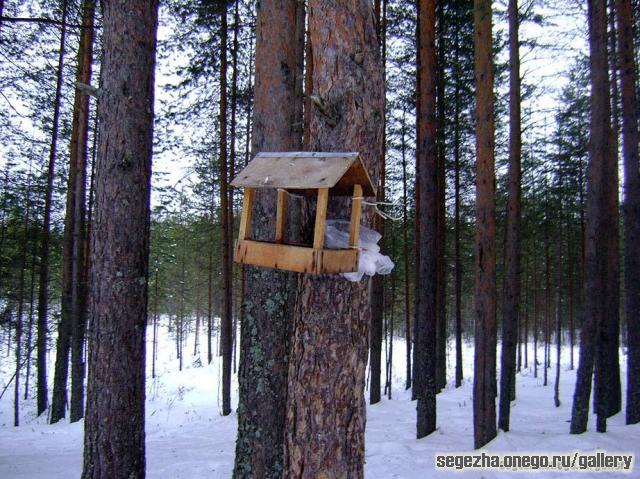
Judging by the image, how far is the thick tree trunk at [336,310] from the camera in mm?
2279

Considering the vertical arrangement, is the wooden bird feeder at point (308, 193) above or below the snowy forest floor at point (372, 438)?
above

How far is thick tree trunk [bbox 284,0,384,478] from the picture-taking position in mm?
2279

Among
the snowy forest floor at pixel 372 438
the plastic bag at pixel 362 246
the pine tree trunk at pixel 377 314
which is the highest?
the plastic bag at pixel 362 246

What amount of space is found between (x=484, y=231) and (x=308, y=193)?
535 centimetres

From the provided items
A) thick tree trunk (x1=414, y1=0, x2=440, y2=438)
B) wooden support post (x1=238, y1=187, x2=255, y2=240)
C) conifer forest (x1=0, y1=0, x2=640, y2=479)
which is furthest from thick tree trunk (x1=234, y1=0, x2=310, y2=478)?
thick tree trunk (x1=414, y1=0, x2=440, y2=438)

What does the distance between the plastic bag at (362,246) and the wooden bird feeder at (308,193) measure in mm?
103

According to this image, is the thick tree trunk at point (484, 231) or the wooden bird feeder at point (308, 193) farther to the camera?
the thick tree trunk at point (484, 231)

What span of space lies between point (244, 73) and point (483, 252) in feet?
28.5

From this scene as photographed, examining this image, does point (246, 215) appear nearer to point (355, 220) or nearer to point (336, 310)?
point (355, 220)

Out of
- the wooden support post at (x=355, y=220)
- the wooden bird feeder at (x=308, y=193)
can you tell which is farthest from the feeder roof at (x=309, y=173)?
the wooden support post at (x=355, y=220)

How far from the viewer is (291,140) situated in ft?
13.6

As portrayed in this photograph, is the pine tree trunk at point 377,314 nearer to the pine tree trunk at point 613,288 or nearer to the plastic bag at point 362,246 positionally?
the pine tree trunk at point 613,288

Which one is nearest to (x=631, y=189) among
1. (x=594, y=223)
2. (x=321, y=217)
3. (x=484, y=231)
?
(x=594, y=223)

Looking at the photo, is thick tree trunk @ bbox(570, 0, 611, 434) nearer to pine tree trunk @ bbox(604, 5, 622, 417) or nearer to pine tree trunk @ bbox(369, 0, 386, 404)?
pine tree trunk @ bbox(604, 5, 622, 417)
